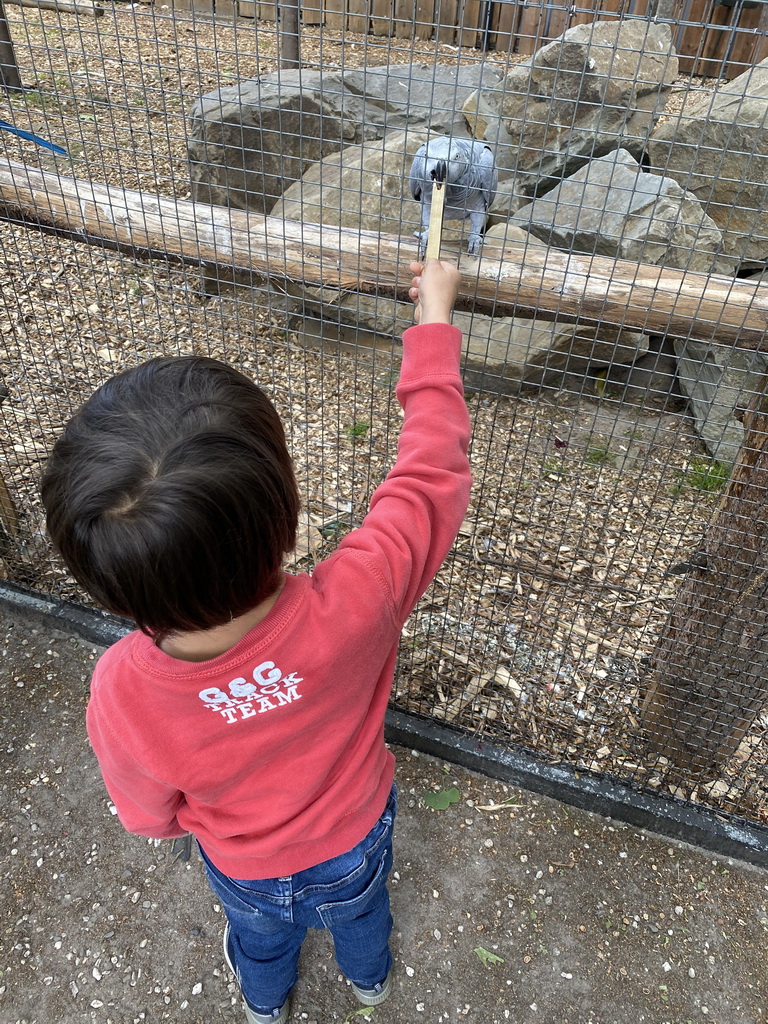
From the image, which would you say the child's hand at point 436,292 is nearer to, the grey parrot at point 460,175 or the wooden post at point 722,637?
the grey parrot at point 460,175

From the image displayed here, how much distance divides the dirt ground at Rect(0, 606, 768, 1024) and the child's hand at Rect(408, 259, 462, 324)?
1219 mm

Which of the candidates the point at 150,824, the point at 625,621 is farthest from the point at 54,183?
the point at 625,621

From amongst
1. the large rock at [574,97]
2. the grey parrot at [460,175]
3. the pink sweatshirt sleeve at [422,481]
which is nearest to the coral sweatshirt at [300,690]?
the pink sweatshirt sleeve at [422,481]

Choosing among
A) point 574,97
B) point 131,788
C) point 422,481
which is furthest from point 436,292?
point 574,97

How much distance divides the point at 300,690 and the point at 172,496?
312mm

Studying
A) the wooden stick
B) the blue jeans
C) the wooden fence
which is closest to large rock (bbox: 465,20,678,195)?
the wooden fence

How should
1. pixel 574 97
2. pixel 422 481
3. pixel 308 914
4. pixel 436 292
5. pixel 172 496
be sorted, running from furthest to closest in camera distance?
1. pixel 574 97
2. pixel 308 914
3. pixel 436 292
4. pixel 422 481
5. pixel 172 496

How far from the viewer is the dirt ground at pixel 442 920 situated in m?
1.48

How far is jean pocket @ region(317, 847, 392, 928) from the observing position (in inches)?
46.6

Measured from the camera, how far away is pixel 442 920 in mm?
1606

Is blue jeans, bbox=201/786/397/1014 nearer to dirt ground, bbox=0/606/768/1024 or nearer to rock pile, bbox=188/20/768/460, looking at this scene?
dirt ground, bbox=0/606/768/1024

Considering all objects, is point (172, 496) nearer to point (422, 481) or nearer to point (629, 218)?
point (422, 481)

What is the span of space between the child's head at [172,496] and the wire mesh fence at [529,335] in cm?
53

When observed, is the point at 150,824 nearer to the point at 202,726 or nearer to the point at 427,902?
the point at 202,726
